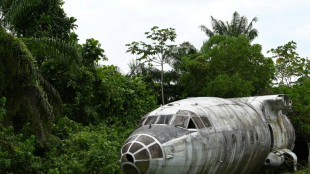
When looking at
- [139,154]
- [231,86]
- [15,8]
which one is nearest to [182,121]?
[139,154]

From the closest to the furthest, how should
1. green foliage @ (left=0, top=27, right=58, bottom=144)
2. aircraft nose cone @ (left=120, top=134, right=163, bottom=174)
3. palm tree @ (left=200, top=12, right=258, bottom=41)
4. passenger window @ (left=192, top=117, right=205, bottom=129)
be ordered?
aircraft nose cone @ (left=120, top=134, right=163, bottom=174) < passenger window @ (left=192, top=117, right=205, bottom=129) < green foliage @ (left=0, top=27, right=58, bottom=144) < palm tree @ (left=200, top=12, right=258, bottom=41)

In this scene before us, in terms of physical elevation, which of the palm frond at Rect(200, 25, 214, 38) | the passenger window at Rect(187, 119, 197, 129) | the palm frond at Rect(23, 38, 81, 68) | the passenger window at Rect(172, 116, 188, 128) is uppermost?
the palm frond at Rect(200, 25, 214, 38)

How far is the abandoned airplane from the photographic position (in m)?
10.1

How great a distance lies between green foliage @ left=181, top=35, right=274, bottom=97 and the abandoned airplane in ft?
40.6

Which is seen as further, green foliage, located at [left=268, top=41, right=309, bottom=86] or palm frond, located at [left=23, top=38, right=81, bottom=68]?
green foliage, located at [left=268, top=41, right=309, bottom=86]

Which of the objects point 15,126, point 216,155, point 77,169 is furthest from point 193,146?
point 15,126

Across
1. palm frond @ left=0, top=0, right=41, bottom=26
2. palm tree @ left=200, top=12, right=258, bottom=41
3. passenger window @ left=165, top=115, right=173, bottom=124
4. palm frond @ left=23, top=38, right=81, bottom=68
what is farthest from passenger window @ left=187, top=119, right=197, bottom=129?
palm tree @ left=200, top=12, right=258, bottom=41

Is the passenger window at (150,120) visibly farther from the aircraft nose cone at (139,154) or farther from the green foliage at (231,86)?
the green foliage at (231,86)

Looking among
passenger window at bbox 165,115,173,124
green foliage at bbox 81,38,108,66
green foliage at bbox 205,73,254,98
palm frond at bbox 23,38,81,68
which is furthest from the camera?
green foliage at bbox 205,73,254,98

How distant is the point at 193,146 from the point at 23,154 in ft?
19.4

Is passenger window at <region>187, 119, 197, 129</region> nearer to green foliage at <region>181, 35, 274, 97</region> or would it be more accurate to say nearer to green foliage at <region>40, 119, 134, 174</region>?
green foliage at <region>40, 119, 134, 174</region>

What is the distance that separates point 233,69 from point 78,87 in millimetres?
14668

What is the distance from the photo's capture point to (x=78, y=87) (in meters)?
19.5

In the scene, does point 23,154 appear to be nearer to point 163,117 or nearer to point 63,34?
point 163,117
